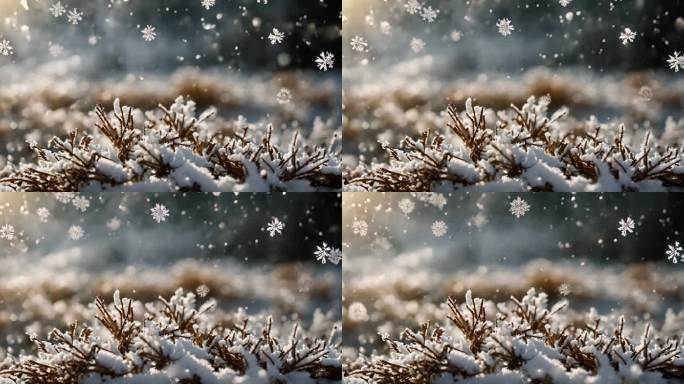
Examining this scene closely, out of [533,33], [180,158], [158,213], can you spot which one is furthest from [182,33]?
[533,33]

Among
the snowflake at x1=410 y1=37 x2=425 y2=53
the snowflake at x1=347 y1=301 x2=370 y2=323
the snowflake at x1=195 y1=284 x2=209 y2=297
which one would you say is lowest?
the snowflake at x1=347 y1=301 x2=370 y2=323

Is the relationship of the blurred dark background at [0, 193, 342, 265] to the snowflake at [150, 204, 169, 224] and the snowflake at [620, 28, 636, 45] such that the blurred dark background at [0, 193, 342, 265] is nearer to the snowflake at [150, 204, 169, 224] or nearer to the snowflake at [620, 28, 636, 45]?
the snowflake at [150, 204, 169, 224]

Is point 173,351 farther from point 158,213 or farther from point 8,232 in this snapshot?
point 8,232

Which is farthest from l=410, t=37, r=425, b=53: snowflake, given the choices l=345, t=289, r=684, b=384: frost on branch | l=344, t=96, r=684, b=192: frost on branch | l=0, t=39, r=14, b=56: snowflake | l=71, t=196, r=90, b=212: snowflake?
Result: l=0, t=39, r=14, b=56: snowflake

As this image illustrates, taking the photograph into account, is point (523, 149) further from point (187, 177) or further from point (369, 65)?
point (187, 177)

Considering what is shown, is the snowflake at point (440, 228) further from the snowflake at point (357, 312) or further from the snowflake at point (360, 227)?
the snowflake at point (357, 312)

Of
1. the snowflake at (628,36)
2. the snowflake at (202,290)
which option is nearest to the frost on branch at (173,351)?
the snowflake at (202,290)
